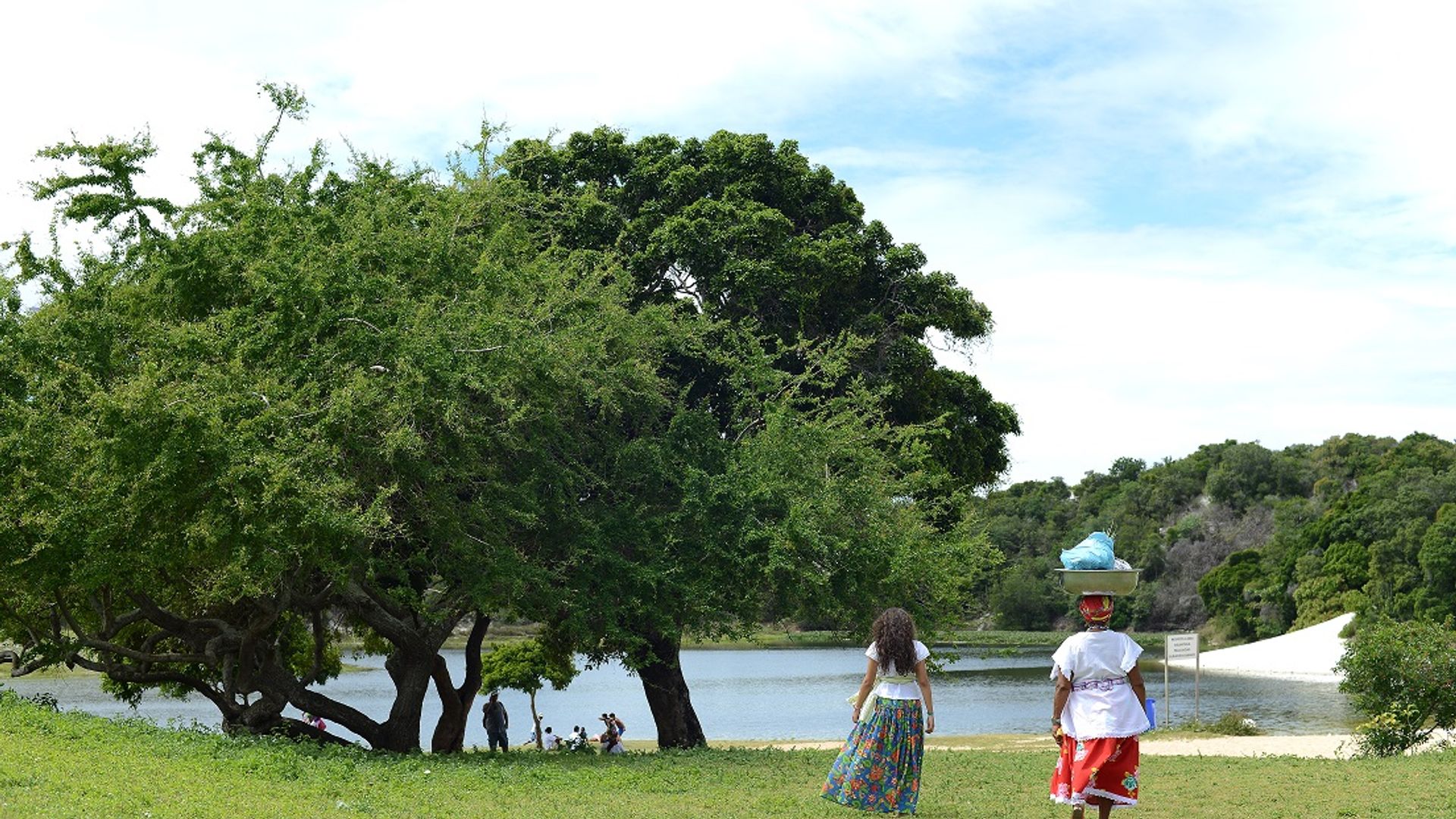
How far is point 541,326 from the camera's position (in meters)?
18.5

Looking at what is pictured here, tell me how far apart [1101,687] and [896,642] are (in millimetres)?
2021

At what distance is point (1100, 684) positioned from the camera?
9.63 metres

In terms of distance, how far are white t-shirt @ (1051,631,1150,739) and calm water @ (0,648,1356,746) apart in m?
18.9

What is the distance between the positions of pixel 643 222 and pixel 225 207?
25.5 feet

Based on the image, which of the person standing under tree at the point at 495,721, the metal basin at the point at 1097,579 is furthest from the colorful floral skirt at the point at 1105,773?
the person standing under tree at the point at 495,721

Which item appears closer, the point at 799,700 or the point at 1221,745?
the point at 1221,745

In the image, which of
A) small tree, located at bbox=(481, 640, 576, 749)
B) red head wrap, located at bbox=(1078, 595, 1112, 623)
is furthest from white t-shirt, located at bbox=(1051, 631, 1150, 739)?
small tree, located at bbox=(481, 640, 576, 749)

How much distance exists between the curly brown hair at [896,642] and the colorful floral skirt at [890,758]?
0.30m

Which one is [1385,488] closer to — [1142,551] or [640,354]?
[1142,551]

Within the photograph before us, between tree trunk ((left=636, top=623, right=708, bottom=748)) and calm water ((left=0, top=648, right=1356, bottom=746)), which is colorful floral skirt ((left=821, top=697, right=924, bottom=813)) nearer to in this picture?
tree trunk ((left=636, top=623, right=708, bottom=748))

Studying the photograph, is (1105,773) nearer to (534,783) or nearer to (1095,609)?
(1095,609)

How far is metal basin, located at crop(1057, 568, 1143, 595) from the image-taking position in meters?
9.62

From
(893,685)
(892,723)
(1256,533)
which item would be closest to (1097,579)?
(893,685)

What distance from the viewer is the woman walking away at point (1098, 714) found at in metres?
9.48
